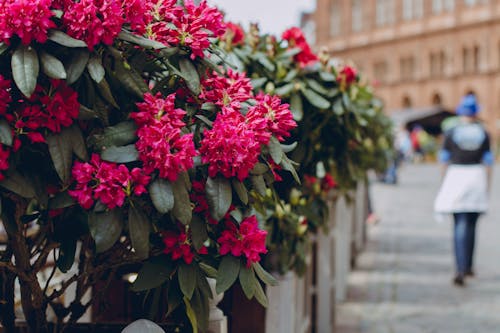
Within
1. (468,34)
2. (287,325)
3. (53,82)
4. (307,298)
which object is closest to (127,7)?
(53,82)

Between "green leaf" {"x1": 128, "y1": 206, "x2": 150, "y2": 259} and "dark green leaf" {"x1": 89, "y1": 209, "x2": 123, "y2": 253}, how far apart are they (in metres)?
0.03

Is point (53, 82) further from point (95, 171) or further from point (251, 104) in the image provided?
point (251, 104)

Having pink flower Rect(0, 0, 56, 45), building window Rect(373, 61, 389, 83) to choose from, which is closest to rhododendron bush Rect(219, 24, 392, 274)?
pink flower Rect(0, 0, 56, 45)

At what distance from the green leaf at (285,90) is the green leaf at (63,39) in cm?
186

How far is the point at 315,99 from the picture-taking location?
3684 mm

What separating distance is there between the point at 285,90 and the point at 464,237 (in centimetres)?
405

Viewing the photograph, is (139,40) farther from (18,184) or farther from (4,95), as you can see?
(18,184)

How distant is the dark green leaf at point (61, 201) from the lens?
190cm

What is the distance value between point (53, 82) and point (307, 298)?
127 inches

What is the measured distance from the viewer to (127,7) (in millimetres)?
1933

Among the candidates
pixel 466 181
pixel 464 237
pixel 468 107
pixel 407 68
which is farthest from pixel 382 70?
pixel 464 237

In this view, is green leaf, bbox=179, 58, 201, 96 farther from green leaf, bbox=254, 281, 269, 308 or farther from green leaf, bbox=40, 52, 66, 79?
green leaf, bbox=254, 281, 269, 308

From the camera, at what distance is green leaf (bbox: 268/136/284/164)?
2.07m

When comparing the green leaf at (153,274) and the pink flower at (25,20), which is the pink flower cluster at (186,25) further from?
the green leaf at (153,274)
